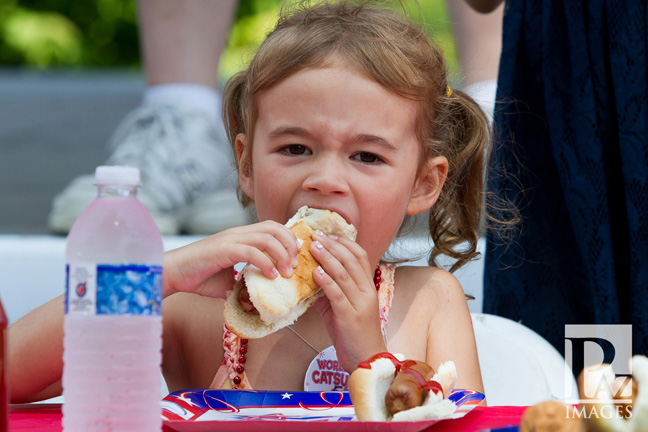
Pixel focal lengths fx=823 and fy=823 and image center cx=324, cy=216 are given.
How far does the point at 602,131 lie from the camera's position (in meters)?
2.28

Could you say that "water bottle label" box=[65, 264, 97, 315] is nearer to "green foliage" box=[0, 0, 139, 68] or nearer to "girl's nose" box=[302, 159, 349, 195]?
"girl's nose" box=[302, 159, 349, 195]

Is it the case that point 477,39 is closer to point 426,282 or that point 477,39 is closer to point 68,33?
point 426,282

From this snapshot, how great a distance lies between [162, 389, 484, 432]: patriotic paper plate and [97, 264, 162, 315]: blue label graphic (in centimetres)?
21

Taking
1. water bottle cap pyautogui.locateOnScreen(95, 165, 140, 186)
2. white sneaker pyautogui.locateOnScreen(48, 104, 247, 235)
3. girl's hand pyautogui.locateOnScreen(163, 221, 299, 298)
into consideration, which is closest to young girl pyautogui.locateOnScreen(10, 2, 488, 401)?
girl's hand pyautogui.locateOnScreen(163, 221, 299, 298)

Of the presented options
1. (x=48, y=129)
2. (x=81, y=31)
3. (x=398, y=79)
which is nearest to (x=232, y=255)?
(x=398, y=79)

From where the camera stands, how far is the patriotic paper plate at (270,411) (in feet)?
3.48

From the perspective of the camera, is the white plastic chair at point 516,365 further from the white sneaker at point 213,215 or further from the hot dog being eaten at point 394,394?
the white sneaker at point 213,215

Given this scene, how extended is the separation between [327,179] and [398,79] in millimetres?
354

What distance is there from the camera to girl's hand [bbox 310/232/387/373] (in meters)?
1.61

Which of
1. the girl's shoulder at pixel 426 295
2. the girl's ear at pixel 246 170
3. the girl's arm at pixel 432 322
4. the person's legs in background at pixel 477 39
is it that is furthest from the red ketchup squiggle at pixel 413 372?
the person's legs in background at pixel 477 39

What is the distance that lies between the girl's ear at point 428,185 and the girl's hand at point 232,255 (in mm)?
679

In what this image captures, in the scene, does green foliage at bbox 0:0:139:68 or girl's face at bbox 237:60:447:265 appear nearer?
girl's face at bbox 237:60:447:265

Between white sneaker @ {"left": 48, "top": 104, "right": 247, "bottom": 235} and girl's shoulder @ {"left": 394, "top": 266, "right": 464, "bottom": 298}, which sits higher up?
white sneaker @ {"left": 48, "top": 104, "right": 247, "bottom": 235}

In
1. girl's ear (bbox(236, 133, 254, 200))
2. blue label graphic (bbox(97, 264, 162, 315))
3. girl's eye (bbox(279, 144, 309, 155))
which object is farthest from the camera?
girl's ear (bbox(236, 133, 254, 200))
